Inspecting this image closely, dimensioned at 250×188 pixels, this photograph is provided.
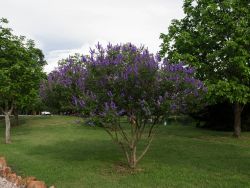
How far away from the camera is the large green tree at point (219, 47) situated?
2386 cm

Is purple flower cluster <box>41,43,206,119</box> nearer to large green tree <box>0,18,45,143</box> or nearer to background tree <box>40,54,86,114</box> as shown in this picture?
background tree <box>40,54,86,114</box>

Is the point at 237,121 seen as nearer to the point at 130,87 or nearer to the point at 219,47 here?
the point at 219,47

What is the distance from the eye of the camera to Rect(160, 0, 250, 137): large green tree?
939 inches

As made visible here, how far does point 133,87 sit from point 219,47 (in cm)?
1451

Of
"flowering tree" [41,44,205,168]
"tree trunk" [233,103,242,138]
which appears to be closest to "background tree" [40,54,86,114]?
"flowering tree" [41,44,205,168]

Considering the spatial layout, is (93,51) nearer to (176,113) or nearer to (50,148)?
(176,113)

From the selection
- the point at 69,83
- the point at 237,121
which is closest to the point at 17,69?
the point at 69,83

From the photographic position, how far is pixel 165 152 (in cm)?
1980

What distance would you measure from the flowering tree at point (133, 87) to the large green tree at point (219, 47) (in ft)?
32.4

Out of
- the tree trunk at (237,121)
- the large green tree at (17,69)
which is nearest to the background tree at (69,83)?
the large green tree at (17,69)

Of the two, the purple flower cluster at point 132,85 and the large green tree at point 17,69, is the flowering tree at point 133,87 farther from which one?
the large green tree at point 17,69

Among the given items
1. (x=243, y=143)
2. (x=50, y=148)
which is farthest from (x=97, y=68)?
(x=243, y=143)

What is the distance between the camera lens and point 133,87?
536 inches

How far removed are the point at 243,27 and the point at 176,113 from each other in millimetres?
12680
